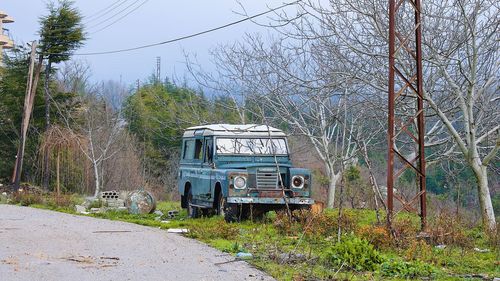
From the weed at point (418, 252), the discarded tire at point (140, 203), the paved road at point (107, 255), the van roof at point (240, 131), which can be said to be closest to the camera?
the paved road at point (107, 255)

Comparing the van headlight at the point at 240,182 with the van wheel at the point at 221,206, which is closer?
the van headlight at the point at 240,182

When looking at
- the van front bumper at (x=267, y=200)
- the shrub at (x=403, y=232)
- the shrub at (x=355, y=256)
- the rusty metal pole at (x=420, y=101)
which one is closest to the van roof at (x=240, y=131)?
the van front bumper at (x=267, y=200)

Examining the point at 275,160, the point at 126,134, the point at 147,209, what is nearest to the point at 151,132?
the point at 126,134

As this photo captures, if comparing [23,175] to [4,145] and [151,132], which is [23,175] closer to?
[4,145]

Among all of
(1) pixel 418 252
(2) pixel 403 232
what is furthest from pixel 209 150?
(1) pixel 418 252

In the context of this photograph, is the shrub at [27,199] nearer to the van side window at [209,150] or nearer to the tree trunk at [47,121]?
the tree trunk at [47,121]

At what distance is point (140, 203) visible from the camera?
23.4m

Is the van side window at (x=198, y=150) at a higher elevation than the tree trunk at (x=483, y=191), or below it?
higher

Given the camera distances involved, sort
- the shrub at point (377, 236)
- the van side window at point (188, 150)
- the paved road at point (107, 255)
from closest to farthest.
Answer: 1. the paved road at point (107, 255)
2. the shrub at point (377, 236)
3. the van side window at point (188, 150)

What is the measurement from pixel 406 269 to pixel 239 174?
823 cm

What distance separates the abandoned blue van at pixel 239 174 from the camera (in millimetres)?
18844

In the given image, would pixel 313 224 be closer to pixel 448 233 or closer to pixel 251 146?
pixel 448 233

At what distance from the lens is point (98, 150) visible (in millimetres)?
42312

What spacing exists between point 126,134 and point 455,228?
111 feet
